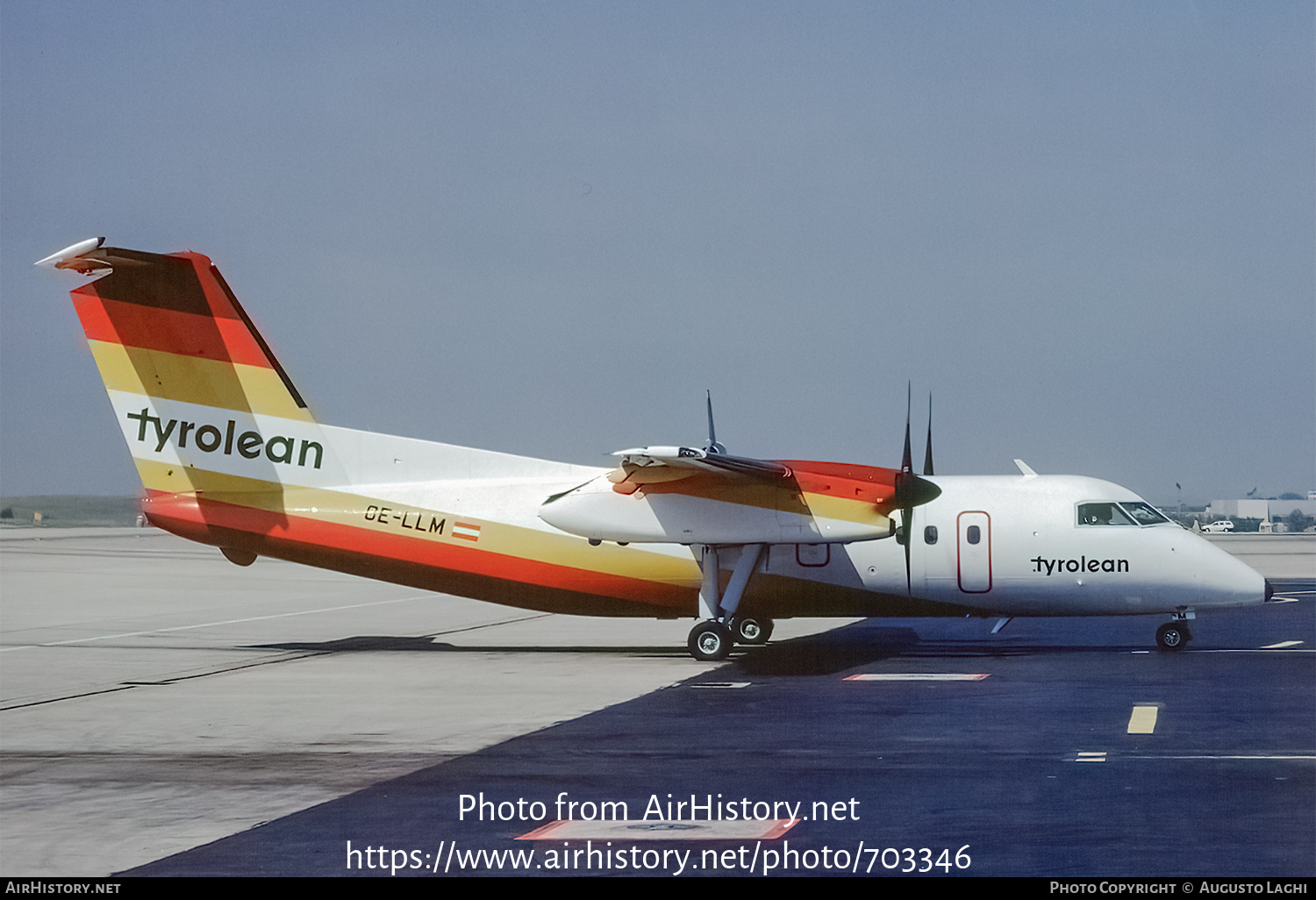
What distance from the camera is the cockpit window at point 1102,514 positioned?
21781 millimetres

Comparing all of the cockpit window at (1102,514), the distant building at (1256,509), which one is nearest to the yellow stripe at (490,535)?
the cockpit window at (1102,514)

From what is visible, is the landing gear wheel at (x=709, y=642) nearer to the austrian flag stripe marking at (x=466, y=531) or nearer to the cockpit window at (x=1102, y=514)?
the austrian flag stripe marking at (x=466, y=531)

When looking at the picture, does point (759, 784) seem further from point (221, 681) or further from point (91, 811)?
point (221, 681)

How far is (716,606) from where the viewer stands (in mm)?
21531

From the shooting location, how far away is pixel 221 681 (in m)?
19.4

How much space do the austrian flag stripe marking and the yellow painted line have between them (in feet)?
36.0

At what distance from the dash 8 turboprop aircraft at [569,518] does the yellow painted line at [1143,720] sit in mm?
5741

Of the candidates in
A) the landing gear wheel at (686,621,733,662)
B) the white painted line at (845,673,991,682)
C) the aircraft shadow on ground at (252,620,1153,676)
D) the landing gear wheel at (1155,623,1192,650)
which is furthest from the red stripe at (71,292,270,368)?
the landing gear wheel at (1155,623,1192,650)

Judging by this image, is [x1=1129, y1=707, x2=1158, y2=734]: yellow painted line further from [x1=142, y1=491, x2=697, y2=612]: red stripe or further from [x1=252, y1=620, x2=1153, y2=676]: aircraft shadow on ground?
[x1=142, y1=491, x2=697, y2=612]: red stripe

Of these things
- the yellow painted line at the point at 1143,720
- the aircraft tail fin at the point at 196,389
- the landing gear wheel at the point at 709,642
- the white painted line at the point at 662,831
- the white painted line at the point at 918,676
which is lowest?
the white painted line at the point at 662,831

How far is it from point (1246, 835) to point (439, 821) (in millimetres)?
6100

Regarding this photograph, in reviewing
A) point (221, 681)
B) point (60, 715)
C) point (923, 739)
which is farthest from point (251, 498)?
point (923, 739)

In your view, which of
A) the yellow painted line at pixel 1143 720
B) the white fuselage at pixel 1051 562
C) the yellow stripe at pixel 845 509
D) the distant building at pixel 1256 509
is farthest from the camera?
the distant building at pixel 1256 509

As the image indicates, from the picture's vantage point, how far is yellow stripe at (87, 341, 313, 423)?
22359 mm
